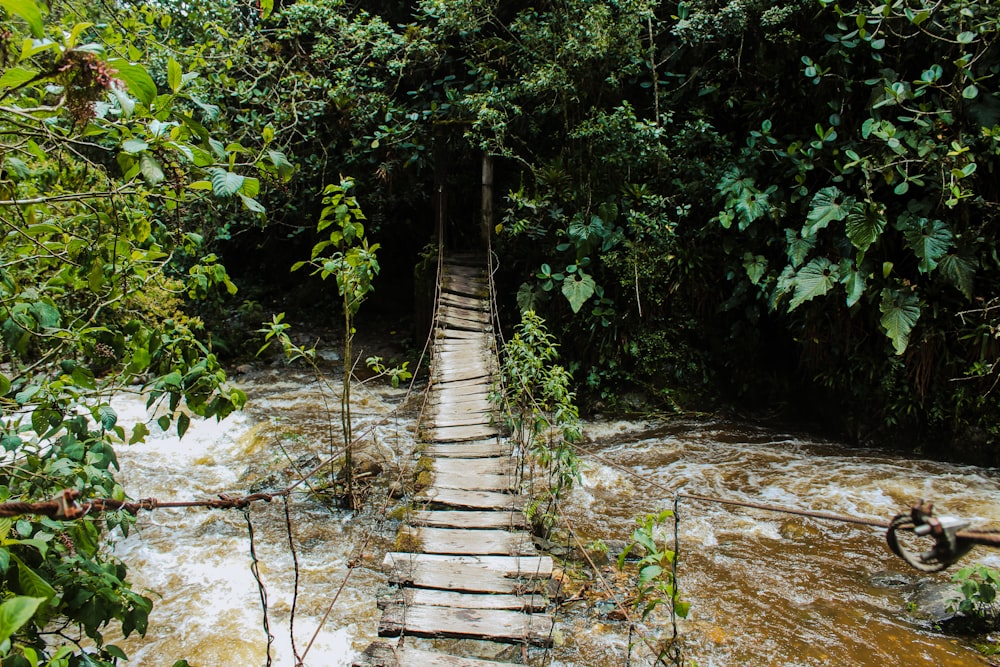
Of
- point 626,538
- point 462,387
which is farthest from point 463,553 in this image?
point 462,387

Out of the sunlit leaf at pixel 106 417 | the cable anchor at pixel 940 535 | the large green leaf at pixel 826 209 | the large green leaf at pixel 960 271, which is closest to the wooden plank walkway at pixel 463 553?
the sunlit leaf at pixel 106 417

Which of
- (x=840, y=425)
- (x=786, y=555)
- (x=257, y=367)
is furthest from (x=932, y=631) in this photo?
(x=257, y=367)

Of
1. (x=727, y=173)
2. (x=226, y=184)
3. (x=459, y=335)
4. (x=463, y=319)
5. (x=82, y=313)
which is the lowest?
(x=459, y=335)

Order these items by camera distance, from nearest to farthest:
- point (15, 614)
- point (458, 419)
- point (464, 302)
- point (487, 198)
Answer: point (15, 614), point (458, 419), point (464, 302), point (487, 198)

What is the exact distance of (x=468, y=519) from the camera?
2.95 meters

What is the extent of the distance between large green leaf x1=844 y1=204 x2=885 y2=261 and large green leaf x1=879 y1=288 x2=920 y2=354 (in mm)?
352

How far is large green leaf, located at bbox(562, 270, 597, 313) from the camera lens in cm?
512

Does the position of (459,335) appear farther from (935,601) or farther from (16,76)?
(16,76)

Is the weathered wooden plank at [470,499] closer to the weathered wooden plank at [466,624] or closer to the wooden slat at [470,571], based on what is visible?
the wooden slat at [470,571]

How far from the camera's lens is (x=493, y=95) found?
5.36m

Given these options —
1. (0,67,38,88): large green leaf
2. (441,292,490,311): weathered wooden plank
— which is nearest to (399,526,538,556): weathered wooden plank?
(0,67,38,88): large green leaf

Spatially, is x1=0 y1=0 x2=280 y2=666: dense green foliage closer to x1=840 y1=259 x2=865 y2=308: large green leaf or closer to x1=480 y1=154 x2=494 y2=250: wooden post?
x1=840 y1=259 x2=865 y2=308: large green leaf

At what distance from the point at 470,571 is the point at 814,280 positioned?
3273 millimetres

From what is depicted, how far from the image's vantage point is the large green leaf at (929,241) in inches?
160
